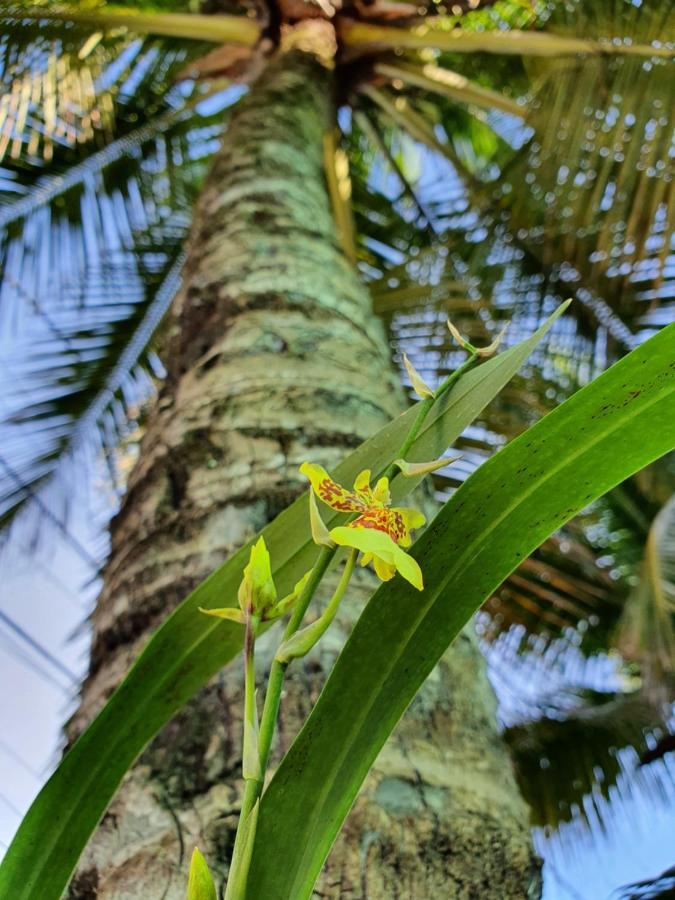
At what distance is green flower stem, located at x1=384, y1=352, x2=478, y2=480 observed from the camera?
1.64 ft

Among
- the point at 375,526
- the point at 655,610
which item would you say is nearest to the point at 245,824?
the point at 375,526

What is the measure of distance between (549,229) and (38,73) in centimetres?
146

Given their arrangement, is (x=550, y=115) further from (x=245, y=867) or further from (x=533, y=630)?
(x=245, y=867)

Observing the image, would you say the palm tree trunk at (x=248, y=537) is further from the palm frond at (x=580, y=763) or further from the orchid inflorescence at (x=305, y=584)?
the palm frond at (x=580, y=763)

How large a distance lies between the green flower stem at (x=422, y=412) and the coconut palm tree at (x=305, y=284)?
10.5 inches

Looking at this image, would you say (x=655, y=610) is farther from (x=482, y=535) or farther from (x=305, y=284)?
(x=482, y=535)

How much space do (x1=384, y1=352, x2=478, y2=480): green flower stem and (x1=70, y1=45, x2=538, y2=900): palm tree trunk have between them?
27 centimetres

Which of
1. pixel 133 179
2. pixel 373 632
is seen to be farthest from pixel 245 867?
pixel 133 179

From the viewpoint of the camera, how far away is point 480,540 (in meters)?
0.45

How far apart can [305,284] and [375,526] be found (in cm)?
81

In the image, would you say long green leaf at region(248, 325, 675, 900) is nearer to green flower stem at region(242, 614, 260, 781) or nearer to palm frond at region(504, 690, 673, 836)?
green flower stem at region(242, 614, 260, 781)

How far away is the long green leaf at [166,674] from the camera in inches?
19.5

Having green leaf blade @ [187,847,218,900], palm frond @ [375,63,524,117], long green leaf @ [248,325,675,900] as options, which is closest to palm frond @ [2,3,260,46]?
palm frond @ [375,63,524,117]

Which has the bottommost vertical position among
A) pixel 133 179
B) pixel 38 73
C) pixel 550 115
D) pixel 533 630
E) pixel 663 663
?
pixel 663 663
